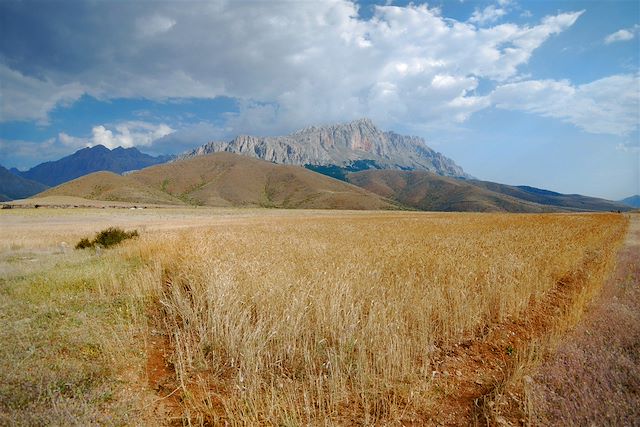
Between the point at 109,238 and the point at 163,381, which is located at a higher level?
the point at 109,238

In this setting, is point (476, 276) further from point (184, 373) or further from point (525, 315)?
point (184, 373)

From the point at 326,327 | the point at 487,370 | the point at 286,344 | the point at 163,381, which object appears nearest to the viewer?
the point at 163,381

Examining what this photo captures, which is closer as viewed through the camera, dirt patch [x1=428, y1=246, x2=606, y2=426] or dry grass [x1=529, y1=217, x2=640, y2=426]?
dry grass [x1=529, y1=217, x2=640, y2=426]

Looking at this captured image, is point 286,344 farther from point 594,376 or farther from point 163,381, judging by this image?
point 594,376

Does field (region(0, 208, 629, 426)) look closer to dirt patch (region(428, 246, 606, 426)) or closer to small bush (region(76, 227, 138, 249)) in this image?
dirt patch (region(428, 246, 606, 426))

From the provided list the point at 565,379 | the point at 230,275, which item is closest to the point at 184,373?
the point at 230,275

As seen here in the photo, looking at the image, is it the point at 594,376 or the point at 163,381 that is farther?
the point at 163,381

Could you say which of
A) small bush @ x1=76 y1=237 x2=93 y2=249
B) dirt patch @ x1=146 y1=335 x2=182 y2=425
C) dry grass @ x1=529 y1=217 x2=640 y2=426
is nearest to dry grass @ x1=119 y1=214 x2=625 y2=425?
dirt patch @ x1=146 y1=335 x2=182 y2=425

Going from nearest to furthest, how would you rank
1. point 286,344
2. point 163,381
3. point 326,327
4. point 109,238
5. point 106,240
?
point 163,381 → point 286,344 → point 326,327 → point 106,240 → point 109,238

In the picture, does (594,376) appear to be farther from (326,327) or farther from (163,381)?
(163,381)

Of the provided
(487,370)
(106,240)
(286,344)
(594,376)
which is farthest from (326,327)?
(106,240)

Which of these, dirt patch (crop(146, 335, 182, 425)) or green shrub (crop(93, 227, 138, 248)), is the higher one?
green shrub (crop(93, 227, 138, 248))

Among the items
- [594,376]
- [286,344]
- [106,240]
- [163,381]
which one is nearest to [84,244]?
[106,240]

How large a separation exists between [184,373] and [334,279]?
378cm
